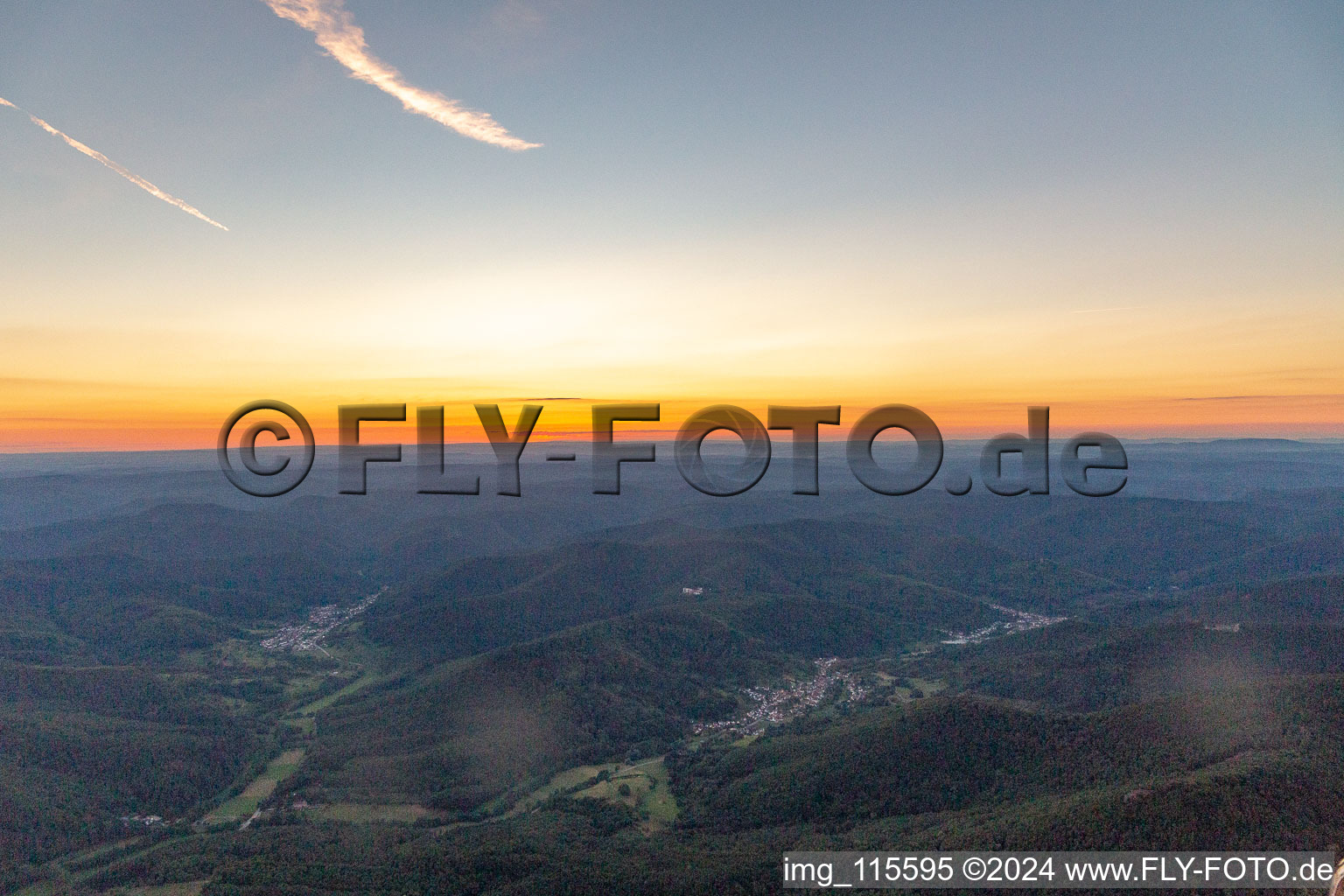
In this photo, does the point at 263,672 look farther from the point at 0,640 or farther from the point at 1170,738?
the point at 1170,738

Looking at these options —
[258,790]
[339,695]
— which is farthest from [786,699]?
[339,695]

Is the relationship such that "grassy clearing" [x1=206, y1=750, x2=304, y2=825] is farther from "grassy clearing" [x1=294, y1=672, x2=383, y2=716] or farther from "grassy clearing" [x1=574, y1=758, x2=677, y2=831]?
"grassy clearing" [x1=574, y1=758, x2=677, y2=831]

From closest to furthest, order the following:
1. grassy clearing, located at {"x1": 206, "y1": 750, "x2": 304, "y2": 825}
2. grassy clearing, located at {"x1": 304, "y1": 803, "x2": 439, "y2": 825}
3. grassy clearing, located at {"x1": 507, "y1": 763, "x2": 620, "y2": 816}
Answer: grassy clearing, located at {"x1": 304, "y1": 803, "x2": 439, "y2": 825}
grassy clearing, located at {"x1": 507, "y1": 763, "x2": 620, "y2": 816}
grassy clearing, located at {"x1": 206, "y1": 750, "x2": 304, "y2": 825}

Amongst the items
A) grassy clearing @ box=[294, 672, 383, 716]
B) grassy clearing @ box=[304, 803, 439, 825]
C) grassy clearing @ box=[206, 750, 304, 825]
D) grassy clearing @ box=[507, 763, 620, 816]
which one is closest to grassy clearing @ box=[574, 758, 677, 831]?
grassy clearing @ box=[507, 763, 620, 816]

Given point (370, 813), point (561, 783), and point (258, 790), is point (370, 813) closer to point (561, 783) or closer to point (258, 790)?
point (561, 783)

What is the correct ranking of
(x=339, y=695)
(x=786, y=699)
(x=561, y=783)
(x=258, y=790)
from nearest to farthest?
1. (x=561, y=783)
2. (x=258, y=790)
3. (x=786, y=699)
4. (x=339, y=695)

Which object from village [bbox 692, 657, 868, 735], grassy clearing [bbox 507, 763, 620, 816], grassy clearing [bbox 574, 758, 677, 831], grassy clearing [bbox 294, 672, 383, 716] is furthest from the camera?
grassy clearing [bbox 294, 672, 383, 716]

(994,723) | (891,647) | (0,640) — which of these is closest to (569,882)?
(994,723)
